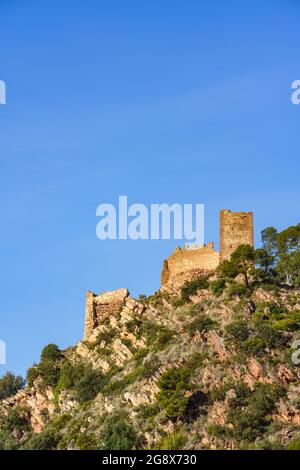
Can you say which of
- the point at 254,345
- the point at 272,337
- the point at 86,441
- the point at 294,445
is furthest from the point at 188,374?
the point at 294,445

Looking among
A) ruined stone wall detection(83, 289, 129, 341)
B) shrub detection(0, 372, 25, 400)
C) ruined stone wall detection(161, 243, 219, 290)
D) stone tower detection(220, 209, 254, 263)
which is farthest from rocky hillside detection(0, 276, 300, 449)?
shrub detection(0, 372, 25, 400)

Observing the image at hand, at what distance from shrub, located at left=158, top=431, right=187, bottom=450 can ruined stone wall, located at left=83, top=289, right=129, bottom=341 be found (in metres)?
18.9

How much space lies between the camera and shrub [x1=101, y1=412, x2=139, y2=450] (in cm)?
10306

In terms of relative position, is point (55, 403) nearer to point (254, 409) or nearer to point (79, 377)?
point (79, 377)

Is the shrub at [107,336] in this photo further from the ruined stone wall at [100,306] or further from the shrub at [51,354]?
the shrub at [51,354]

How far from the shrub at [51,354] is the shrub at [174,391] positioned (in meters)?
15.3

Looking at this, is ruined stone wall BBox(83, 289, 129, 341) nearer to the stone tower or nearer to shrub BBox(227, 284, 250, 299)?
the stone tower

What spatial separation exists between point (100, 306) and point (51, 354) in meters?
4.97

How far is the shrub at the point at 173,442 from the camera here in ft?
334

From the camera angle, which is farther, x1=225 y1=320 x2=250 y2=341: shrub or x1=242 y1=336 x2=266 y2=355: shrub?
x1=225 y1=320 x2=250 y2=341: shrub

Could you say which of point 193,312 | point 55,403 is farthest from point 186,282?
point 55,403

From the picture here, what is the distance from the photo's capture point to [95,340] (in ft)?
389
